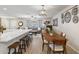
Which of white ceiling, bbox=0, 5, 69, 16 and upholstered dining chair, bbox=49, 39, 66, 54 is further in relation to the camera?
white ceiling, bbox=0, 5, 69, 16

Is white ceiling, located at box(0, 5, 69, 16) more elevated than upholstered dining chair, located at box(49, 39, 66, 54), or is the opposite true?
white ceiling, located at box(0, 5, 69, 16)

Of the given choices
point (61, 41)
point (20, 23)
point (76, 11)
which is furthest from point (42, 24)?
point (61, 41)

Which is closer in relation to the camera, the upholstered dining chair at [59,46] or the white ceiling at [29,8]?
the upholstered dining chair at [59,46]

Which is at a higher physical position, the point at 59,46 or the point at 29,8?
the point at 29,8

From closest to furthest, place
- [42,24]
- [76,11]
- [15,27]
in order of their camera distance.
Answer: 1. [76,11]
2. [15,27]
3. [42,24]

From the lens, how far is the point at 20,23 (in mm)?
6664

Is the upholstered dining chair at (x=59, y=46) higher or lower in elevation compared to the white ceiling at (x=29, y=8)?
lower

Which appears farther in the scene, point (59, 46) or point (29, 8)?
point (29, 8)
